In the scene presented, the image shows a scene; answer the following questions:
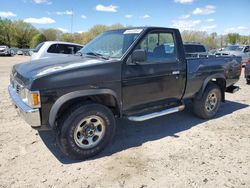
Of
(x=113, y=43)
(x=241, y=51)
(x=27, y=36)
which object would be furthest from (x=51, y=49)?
(x=27, y=36)

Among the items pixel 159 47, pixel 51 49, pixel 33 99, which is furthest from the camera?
pixel 51 49

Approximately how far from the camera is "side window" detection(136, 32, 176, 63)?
13.8 ft

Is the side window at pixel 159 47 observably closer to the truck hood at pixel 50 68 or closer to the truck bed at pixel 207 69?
the truck bed at pixel 207 69

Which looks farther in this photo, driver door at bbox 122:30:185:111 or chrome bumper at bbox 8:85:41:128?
driver door at bbox 122:30:185:111

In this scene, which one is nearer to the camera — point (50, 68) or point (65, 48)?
point (50, 68)

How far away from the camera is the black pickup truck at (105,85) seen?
10.6 feet

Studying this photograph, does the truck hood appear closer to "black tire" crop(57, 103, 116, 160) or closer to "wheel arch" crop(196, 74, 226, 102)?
"black tire" crop(57, 103, 116, 160)

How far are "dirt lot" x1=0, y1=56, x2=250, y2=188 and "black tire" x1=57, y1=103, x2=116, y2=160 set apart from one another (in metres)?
0.15

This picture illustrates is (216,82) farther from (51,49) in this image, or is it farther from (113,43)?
(51,49)

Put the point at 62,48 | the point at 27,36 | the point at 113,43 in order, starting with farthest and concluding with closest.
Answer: the point at 27,36
the point at 62,48
the point at 113,43

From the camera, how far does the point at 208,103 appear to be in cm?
551

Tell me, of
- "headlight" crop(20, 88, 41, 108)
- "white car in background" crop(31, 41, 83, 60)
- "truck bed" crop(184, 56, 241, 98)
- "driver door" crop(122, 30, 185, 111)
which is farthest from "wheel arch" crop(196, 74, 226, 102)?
"white car in background" crop(31, 41, 83, 60)

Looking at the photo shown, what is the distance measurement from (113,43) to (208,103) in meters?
2.78

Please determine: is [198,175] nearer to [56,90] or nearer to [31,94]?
[56,90]
